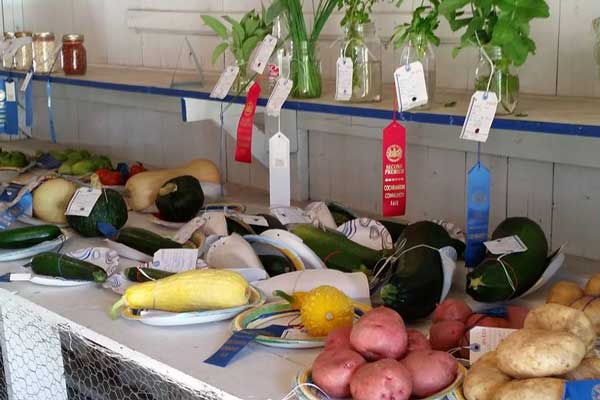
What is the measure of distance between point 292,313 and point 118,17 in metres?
1.99

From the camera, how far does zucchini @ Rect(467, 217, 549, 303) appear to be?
62.6 inches

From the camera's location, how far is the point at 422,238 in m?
1.70

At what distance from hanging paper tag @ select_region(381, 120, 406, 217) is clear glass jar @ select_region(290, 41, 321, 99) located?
0.89ft

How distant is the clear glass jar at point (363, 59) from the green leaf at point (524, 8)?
462 millimetres

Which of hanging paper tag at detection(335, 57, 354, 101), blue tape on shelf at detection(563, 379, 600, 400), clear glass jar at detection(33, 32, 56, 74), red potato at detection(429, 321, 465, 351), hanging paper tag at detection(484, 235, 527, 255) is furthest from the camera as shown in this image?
clear glass jar at detection(33, 32, 56, 74)

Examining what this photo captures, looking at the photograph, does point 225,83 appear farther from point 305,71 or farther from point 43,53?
point 43,53

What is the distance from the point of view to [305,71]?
206 centimetres

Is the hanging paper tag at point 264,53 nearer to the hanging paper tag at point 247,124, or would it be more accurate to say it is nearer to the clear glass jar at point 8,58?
the hanging paper tag at point 247,124

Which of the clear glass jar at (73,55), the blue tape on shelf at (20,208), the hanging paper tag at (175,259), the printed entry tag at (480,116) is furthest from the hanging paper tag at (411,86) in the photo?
the clear glass jar at (73,55)

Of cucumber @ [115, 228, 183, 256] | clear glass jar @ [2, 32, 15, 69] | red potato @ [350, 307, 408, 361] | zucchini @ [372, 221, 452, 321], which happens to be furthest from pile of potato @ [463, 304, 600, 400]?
clear glass jar @ [2, 32, 15, 69]

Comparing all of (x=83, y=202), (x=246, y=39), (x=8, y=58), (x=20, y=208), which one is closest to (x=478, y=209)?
(x=246, y=39)

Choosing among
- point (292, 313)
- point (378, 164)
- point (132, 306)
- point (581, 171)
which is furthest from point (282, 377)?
point (378, 164)

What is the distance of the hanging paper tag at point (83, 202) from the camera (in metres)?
2.19

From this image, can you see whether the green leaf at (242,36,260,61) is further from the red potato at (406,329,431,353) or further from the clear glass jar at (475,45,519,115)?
the red potato at (406,329,431,353)
